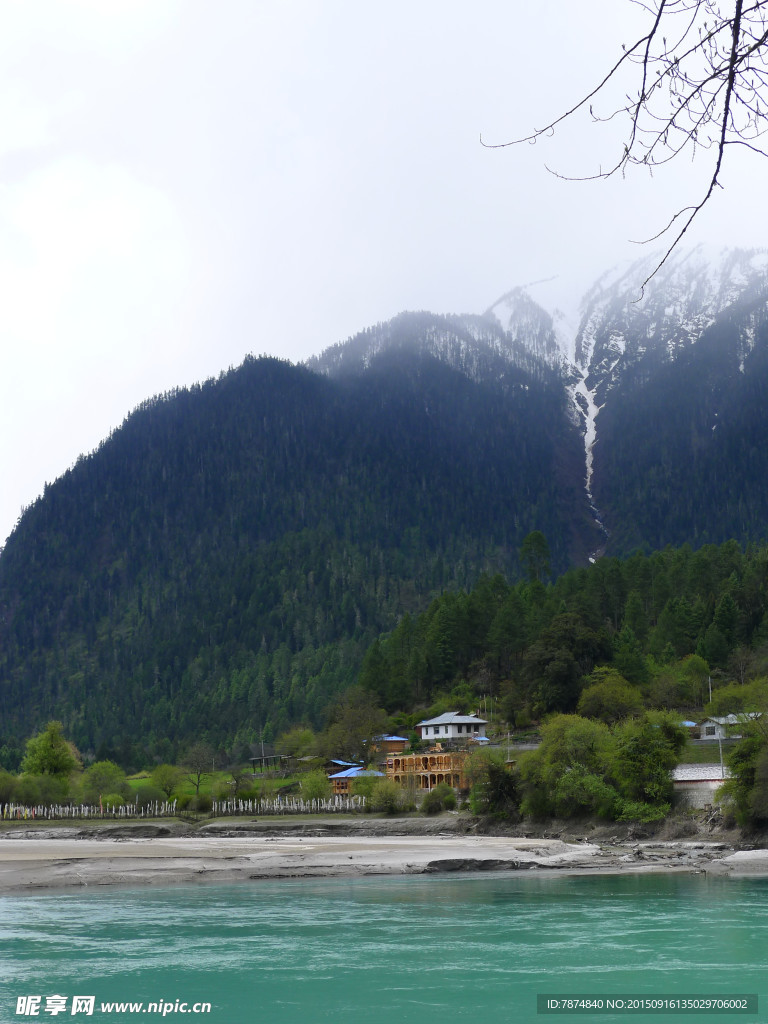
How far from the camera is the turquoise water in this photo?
18797 mm

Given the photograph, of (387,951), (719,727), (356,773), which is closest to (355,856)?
(387,951)

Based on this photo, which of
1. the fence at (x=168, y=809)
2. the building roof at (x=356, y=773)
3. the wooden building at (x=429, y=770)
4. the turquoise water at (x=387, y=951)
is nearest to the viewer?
the turquoise water at (x=387, y=951)

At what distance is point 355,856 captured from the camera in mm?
51688

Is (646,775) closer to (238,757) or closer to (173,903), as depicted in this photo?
(173,903)

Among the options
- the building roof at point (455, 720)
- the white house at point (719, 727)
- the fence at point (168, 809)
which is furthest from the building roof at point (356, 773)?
the white house at point (719, 727)

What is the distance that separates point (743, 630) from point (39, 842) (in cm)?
6525

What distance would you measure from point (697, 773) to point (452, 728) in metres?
36.4

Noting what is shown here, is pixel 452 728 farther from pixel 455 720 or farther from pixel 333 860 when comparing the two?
pixel 333 860

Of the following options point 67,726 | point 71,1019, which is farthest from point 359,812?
point 67,726

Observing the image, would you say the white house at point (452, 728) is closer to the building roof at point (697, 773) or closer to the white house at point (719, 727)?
the white house at point (719, 727)

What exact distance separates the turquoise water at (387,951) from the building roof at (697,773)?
23.9 m

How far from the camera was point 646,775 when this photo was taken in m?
58.4

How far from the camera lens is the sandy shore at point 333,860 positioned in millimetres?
43594

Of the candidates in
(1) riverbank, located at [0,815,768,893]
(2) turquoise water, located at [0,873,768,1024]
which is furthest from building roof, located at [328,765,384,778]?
(2) turquoise water, located at [0,873,768,1024]
